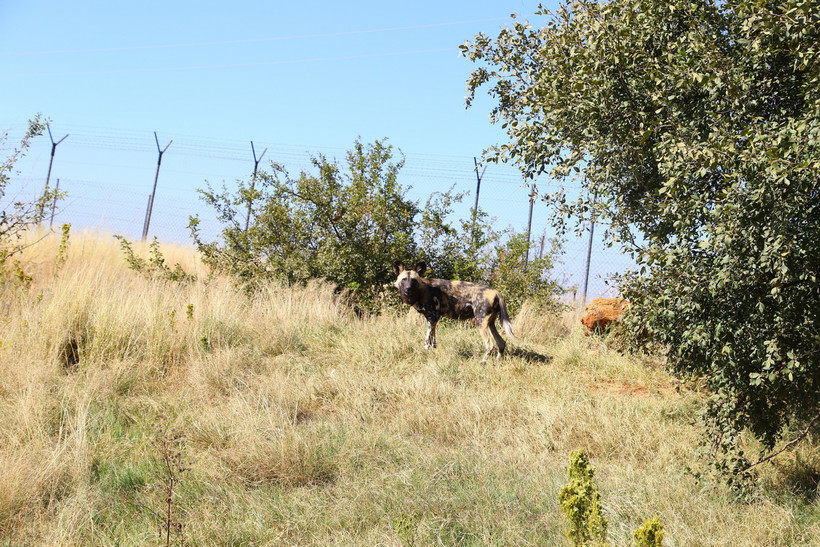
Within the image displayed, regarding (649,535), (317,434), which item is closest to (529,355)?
(317,434)

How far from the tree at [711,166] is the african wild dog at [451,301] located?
10.0 ft

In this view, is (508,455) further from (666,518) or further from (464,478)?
(666,518)

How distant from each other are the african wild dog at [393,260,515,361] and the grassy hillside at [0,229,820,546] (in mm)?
413

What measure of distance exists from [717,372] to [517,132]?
2478 mm

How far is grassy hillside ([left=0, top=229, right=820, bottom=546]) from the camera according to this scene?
175 inches

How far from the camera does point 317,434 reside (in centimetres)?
595

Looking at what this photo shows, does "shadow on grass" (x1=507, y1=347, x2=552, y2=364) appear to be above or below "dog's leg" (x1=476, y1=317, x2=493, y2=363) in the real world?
below

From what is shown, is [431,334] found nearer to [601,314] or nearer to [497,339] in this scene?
[497,339]

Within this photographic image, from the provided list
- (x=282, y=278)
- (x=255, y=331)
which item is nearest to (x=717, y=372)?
(x=255, y=331)

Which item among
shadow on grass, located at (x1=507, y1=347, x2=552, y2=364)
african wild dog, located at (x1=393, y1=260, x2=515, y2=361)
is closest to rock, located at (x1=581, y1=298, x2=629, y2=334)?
shadow on grass, located at (x1=507, y1=347, x2=552, y2=364)

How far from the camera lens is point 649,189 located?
5.88m

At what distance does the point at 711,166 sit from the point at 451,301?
5209 mm

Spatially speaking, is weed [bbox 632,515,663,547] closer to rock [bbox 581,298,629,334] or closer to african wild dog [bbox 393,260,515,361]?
african wild dog [bbox 393,260,515,361]

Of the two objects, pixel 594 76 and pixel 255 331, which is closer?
pixel 594 76
